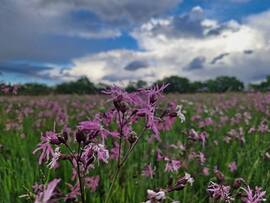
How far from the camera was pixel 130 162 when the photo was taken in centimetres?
518

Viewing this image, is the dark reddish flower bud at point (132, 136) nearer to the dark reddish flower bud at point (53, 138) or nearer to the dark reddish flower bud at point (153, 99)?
→ the dark reddish flower bud at point (153, 99)

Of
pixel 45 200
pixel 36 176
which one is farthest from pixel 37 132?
pixel 45 200

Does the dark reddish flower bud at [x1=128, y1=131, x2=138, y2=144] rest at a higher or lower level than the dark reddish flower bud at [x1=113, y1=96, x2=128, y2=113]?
A: lower

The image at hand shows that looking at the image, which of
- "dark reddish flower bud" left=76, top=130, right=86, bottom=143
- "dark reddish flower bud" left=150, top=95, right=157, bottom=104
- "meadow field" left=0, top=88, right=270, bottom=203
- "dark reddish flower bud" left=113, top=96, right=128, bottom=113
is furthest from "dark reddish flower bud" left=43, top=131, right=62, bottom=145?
"dark reddish flower bud" left=150, top=95, right=157, bottom=104

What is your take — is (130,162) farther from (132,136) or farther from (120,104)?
(120,104)

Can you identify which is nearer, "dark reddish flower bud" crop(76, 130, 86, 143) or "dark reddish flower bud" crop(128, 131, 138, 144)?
"dark reddish flower bud" crop(76, 130, 86, 143)

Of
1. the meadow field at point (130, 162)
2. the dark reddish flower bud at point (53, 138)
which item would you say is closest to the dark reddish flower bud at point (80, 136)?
the meadow field at point (130, 162)

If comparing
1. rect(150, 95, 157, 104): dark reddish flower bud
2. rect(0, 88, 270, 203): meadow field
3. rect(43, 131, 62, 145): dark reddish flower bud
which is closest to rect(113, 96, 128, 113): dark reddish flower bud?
rect(0, 88, 270, 203): meadow field

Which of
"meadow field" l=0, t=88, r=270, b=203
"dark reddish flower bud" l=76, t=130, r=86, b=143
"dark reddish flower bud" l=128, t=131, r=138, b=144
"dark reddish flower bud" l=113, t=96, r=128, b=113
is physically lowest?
"meadow field" l=0, t=88, r=270, b=203

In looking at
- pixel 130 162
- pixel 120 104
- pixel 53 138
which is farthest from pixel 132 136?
pixel 130 162

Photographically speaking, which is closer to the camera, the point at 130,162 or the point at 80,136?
the point at 80,136

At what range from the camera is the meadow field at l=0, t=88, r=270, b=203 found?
178cm

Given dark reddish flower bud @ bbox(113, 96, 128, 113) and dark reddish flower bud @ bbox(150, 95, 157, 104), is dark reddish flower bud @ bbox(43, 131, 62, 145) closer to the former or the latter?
dark reddish flower bud @ bbox(113, 96, 128, 113)

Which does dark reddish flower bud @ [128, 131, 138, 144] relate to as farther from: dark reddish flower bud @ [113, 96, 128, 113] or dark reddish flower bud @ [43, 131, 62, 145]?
dark reddish flower bud @ [43, 131, 62, 145]
